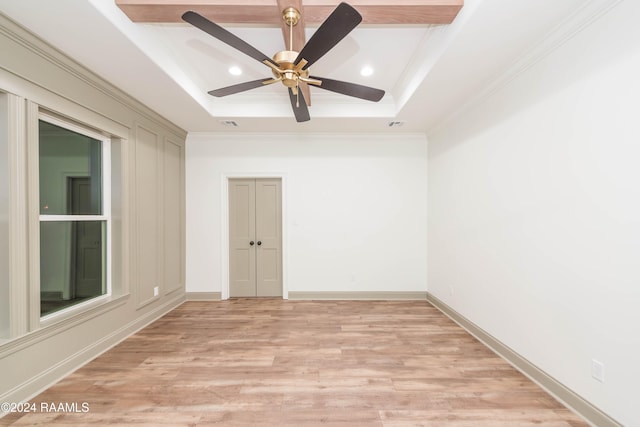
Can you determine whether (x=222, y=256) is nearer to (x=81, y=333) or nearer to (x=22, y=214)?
(x=81, y=333)

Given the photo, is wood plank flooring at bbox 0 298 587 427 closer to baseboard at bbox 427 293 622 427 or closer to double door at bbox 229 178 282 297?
baseboard at bbox 427 293 622 427

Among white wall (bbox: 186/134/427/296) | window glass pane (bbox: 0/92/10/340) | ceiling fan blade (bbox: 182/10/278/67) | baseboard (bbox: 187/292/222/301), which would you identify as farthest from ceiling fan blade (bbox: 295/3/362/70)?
baseboard (bbox: 187/292/222/301)

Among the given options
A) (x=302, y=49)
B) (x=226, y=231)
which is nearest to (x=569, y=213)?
(x=302, y=49)

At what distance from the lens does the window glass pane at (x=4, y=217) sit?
5.74 feet

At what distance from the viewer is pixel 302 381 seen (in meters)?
2.08

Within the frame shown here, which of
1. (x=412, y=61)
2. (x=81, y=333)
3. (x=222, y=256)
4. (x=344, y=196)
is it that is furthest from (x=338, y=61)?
(x=81, y=333)

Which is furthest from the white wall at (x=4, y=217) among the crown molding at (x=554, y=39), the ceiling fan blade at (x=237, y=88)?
the crown molding at (x=554, y=39)

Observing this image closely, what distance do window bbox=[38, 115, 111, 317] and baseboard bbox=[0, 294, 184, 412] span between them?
0.44 m

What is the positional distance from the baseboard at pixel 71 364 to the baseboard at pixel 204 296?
2.57 ft

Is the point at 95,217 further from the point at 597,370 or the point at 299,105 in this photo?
the point at 597,370

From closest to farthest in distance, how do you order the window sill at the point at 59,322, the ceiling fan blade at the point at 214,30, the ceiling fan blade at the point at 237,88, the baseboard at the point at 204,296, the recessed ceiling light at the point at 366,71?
the ceiling fan blade at the point at 214,30 → the window sill at the point at 59,322 → the ceiling fan blade at the point at 237,88 → the recessed ceiling light at the point at 366,71 → the baseboard at the point at 204,296

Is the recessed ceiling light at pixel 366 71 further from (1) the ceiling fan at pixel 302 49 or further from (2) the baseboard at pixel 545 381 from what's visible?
(2) the baseboard at pixel 545 381

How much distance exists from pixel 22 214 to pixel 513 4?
365 cm

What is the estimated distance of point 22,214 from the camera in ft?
6.02
